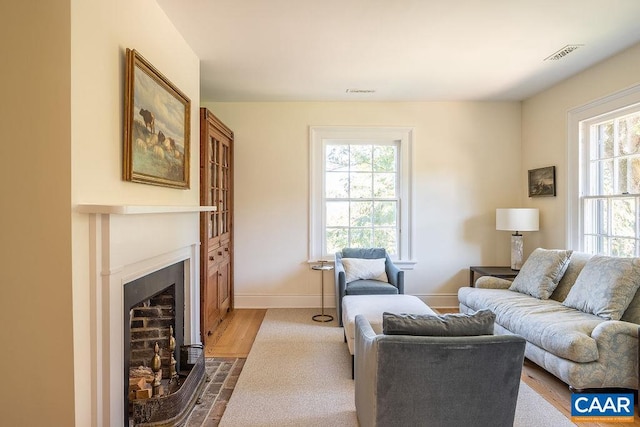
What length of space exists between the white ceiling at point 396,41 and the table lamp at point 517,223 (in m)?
1.45

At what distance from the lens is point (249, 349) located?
11.5ft

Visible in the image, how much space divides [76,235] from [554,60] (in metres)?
4.07

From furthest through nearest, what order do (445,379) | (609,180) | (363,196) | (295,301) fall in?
(363,196) → (295,301) → (609,180) → (445,379)

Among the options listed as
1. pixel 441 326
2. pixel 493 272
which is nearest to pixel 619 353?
pixel 441 326

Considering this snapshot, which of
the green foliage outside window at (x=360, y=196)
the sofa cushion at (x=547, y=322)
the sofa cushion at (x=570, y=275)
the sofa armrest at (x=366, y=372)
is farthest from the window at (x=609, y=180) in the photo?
the sofa armrest at (x=366, y=372)

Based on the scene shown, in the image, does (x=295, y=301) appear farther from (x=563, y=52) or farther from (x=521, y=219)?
(x=563, y=52)

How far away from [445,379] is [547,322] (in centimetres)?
156

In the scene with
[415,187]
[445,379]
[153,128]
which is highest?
[153,128]

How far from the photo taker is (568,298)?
3.19 metres

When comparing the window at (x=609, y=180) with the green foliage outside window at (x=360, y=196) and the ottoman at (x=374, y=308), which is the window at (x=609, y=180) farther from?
the green foliage outside window at (x=360, y=196)

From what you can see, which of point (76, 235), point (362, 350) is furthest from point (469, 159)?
point (76, 235)

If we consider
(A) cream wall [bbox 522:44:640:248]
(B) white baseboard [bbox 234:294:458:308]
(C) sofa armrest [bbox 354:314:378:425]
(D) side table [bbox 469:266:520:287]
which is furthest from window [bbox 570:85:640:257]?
(C) sofa armrest [bbox 354:314:378:425]

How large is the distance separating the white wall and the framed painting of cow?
5cm

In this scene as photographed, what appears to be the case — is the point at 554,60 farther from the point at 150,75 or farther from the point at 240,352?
the point at 240,352
